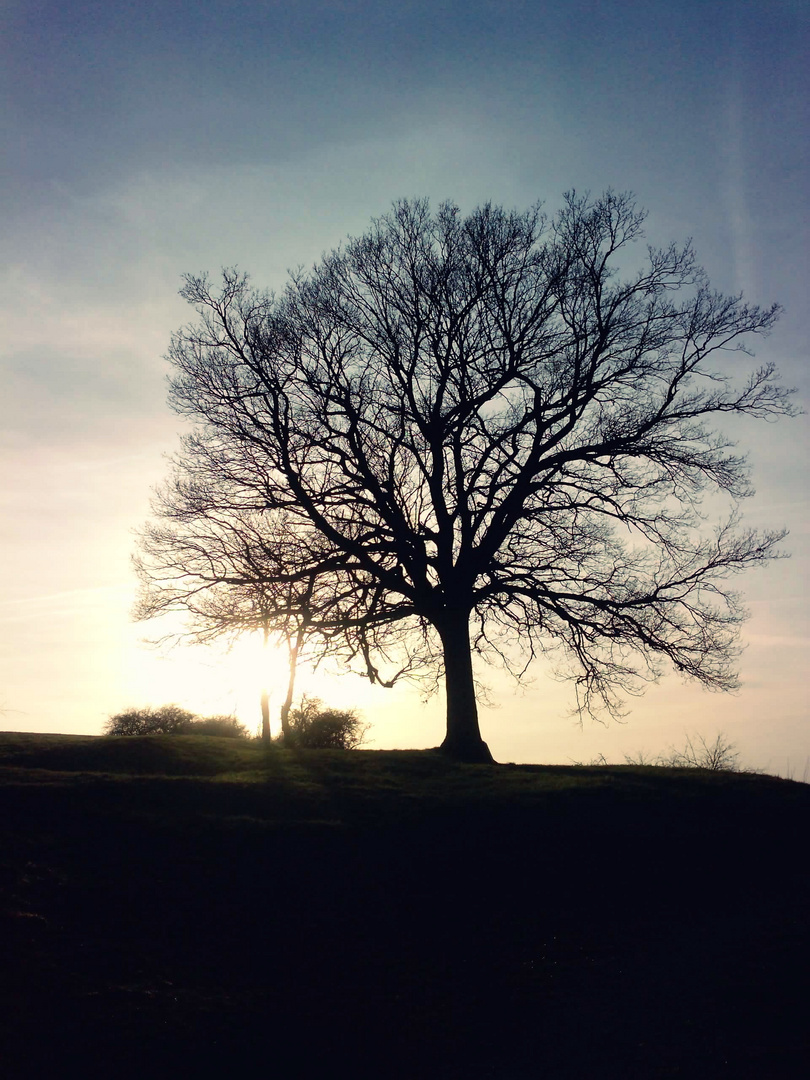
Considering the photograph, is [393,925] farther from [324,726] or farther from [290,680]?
[324,726]

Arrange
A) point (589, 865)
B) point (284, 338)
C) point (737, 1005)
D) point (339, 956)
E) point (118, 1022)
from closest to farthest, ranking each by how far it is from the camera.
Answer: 1. point (118, 1022)
2. point (737, 1005)
3. point (339, 956)
4. point (589, 865)
5. point (284, 338)

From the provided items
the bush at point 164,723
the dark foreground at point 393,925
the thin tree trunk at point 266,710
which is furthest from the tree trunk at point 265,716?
the bush at point 164,723

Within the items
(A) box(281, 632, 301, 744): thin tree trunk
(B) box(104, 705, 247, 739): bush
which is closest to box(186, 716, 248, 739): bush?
(B) box(104, 705, 247, 739): bush

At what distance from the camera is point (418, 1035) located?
8.16 metres

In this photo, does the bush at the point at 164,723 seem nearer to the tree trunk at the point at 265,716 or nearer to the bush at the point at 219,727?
the bush at the point at 219,727

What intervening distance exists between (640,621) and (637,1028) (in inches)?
523

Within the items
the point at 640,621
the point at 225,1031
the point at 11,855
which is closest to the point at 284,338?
the point at 640,621

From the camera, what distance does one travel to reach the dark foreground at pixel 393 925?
7.72m

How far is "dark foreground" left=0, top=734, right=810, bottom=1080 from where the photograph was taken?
772 cm

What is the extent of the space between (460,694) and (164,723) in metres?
11.3

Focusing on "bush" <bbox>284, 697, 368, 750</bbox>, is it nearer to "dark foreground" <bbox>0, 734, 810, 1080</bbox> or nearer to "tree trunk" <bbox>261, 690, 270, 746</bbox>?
"tree trunk" <bbox>261, 690, 270, 746</bbox>

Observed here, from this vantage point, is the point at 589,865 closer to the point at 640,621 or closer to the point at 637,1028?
the point at 637,1028

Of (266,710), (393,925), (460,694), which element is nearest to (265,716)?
(266,710)

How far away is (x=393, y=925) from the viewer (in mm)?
10750
